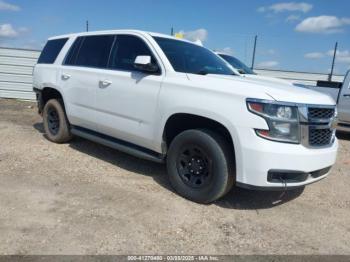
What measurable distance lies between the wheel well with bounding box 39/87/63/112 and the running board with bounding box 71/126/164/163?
2.81ft

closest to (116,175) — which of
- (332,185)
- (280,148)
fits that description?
(280,148)

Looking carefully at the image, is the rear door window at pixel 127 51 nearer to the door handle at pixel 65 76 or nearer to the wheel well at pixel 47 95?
the door handle at pixel 65 76

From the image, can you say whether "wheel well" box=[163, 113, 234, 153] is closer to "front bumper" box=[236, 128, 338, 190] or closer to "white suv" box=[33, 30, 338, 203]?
"white suv" box=[33, 30, 338, 203]

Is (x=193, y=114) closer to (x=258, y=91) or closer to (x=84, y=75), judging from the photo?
(x=258, y=91)

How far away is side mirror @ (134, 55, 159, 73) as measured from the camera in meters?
4.84

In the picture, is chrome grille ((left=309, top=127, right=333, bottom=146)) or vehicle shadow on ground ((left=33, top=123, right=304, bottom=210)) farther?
vehicle shadow on ground ((left=33, top=123, right=304, bottom=210))

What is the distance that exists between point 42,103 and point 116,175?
8.94ft

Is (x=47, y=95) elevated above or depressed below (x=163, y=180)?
above

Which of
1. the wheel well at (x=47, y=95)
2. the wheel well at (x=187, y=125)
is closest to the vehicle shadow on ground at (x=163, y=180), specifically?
the wheel well at (x=187, y=125)

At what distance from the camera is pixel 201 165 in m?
4.61

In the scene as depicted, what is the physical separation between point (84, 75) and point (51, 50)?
5.26 ft

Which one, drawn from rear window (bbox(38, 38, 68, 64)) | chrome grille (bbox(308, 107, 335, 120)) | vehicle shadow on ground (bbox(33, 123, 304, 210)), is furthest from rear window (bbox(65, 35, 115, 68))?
chrome grille (bbox(308, 107, 335, 120))

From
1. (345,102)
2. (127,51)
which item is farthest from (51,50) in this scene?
(345,102)

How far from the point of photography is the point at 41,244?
11.5 feet
